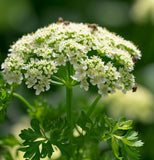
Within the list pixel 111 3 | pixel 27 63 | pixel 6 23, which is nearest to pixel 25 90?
pixel 6 23

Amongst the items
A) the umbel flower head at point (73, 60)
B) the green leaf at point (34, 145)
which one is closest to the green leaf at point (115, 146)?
the umbel flower head at point (73, 60)

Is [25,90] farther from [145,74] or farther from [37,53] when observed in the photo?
[37,53]

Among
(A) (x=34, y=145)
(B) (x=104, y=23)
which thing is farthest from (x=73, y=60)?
(B) (x=104, y=23)

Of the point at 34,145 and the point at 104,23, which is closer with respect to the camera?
the point at 34,145

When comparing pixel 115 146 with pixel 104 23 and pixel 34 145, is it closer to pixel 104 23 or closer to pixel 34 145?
pixel 34 145

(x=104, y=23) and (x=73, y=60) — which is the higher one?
(x=104, y=23)

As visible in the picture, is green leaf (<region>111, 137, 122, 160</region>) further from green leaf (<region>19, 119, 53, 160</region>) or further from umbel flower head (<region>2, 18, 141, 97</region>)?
green leaf (<region>19, 119, 53, 160</region>)

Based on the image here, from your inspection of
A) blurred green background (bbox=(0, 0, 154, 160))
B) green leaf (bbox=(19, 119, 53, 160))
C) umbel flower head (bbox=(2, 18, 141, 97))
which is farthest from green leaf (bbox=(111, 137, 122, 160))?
blurred green background (bbox=(0, 0, 154, 160))
